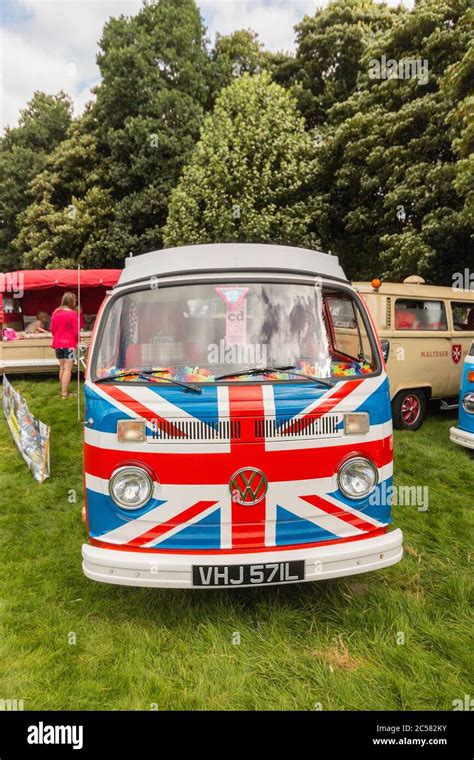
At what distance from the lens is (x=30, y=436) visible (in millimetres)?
6898

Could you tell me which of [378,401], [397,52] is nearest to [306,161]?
[397,52]

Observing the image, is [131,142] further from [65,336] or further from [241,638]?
[241,638]

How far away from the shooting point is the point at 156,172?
22328 millimetres

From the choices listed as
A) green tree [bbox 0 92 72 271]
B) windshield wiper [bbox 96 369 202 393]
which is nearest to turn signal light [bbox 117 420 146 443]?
windshield wiper [bbox 96 369 202 393]

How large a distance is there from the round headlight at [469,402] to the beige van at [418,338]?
137 centimetres

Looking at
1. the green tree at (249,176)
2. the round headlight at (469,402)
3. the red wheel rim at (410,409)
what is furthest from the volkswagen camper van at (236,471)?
the green tree at (249,176)

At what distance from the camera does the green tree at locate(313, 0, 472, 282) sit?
12.8m

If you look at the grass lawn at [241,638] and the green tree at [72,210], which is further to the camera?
the green tree at [72,210]

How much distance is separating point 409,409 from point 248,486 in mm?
5802

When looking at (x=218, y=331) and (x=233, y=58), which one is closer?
(x=218, y=331)

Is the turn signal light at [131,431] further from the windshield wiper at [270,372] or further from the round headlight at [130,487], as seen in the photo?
the windshield wiper at [270,372]

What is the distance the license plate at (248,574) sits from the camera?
3125mm

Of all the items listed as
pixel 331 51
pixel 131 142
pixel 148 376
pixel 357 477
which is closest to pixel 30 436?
pixel 148 376
